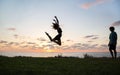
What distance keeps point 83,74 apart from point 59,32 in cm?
857

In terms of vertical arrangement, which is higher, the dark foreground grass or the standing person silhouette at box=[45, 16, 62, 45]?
the standing person silhouette at box=[45, 16, 62, 45]

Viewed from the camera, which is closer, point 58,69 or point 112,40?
point 58,69

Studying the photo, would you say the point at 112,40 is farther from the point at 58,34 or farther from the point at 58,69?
the point at 58,69

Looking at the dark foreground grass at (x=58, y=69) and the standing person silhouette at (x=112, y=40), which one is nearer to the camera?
the dark foreground grass at (x=58, y=69)

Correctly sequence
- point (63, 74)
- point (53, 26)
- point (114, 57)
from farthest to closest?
point (114, 57)
point (53, 26)
point (63, 74)

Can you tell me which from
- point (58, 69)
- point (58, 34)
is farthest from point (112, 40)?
point (58, 69)

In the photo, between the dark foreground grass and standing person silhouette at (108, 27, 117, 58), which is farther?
standing person silhouette at (108, 27, 117, 58)

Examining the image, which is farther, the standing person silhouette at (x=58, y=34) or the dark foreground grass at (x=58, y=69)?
the standing person silhouette at (x=58, y=34)

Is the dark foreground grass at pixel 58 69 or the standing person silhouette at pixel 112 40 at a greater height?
the standing person silhouette at pixel 112 40

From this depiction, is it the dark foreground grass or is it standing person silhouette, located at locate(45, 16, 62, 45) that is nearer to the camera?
the dark foreground grass

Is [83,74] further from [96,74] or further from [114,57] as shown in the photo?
[114,57]

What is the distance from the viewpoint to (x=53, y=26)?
17344mm

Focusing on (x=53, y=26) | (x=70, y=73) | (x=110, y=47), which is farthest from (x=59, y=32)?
(x=70, y=73)

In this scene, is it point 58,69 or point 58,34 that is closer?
point 58,69
